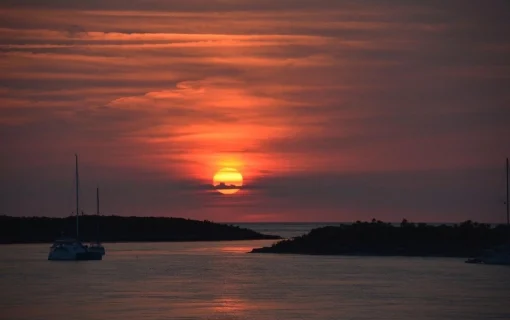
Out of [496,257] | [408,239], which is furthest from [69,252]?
[496,257]

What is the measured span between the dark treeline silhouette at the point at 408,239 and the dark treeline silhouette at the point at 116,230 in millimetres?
53628

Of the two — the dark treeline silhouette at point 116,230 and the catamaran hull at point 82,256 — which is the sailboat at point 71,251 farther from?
the dark treeline silhouette at point 116,230

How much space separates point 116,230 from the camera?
550 ft

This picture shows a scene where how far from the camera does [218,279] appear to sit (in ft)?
250

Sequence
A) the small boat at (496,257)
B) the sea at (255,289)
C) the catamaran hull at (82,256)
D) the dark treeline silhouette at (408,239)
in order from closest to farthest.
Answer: the sea at (255,289) < the small boat at (496,257) < the dark treeline silhouette at (408,239) < the catamaran hull at (82,256)

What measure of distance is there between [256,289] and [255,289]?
9cm

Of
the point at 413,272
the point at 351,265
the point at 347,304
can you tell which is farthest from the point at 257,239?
the point at 347,304

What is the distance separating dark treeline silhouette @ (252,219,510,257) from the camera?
99562 mm

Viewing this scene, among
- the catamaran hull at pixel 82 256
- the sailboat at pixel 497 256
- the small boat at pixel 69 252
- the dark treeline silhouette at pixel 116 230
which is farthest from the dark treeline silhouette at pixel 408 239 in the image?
the dark treeline silhouette at pixel 116 230

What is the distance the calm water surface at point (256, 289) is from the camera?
52.4 meters

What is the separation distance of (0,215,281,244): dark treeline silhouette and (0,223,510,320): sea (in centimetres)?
5921

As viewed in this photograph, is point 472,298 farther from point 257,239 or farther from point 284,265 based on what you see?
point 257,239

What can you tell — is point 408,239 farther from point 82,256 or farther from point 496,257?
point 82,256

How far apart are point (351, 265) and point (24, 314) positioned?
43917 mm
